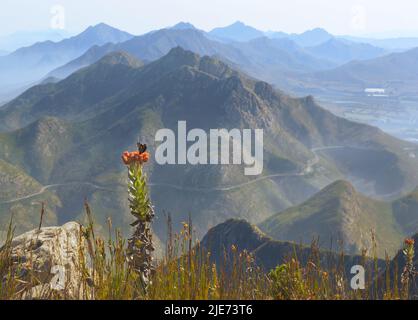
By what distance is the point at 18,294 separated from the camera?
9.05 metres

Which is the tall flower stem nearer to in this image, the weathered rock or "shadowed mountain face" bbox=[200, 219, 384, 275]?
the weathered rock

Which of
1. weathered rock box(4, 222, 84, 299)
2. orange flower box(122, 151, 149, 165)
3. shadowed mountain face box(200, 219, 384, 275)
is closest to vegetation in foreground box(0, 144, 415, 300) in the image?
orange flower box(122, 151, 149, 165)

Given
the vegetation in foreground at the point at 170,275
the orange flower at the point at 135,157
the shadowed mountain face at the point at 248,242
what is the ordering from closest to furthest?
the vegetation in foreground at the point at 170,275 → the orange flower at the point at 135,157 → the shadowed mountain face at the point at 248,242

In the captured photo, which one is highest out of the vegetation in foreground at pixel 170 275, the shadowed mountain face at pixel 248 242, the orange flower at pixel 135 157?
the shadowed mountain face at pixel 248 242

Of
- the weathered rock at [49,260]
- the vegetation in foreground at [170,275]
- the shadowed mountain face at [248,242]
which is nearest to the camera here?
the vegetation in foreground at [170,275]

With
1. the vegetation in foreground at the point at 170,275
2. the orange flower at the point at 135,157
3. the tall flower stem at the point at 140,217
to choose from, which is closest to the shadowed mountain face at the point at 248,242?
the vegetation in foreground at the point at 170,275

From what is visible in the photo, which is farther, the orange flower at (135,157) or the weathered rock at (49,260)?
the weathered rock at (49,260)

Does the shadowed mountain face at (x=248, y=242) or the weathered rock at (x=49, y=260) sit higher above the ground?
the shadowed mountain face at (x=248, y=242)

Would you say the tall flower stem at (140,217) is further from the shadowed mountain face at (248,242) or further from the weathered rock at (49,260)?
the shadowed mountain face at (248,242)

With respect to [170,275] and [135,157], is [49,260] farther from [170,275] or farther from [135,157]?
[170,275]

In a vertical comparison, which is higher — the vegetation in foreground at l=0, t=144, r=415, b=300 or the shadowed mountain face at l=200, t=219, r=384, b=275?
the shadowed mountain face at l=200, t=219, r=384, b=275
